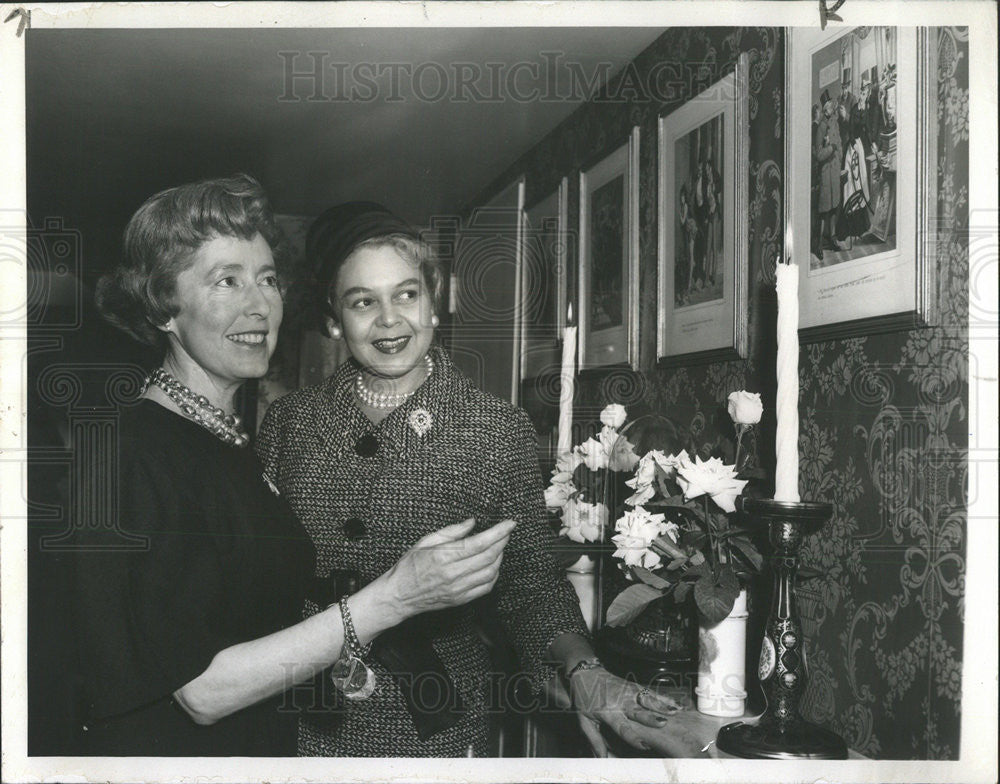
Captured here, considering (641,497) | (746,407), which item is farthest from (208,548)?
(746,407)

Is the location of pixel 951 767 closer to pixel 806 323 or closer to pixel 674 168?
pixel 806 323

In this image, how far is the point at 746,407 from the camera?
32.8 inches

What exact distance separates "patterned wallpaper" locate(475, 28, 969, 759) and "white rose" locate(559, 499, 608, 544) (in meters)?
0.11

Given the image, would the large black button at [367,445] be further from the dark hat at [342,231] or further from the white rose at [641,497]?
the white rose at [641,497]

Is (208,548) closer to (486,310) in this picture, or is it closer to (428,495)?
(428,495)

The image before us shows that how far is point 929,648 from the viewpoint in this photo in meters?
0.76

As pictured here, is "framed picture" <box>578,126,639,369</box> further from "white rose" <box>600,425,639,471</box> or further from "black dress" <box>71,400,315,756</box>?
"black dress" <box>71,400,315,756</box>

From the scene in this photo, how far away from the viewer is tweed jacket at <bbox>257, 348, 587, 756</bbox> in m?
0.85

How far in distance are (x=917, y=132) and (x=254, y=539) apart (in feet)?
2.66

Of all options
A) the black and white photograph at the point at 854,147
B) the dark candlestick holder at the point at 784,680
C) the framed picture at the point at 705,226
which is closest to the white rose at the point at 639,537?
the dark candlestick holder at the point at 784,680

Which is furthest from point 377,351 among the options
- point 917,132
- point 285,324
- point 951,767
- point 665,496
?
point 951,767

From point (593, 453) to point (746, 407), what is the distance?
179 millimetres

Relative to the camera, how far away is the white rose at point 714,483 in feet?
2.64

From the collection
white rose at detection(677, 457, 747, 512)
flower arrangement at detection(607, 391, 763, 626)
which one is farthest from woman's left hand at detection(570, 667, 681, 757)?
white rose at detection(677, 457, 747, 512)
